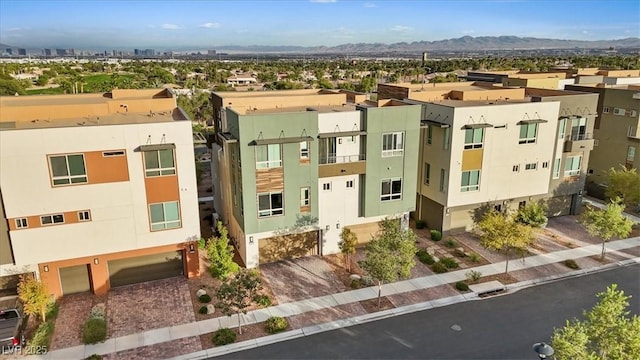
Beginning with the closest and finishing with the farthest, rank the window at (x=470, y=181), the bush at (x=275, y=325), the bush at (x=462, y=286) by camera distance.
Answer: the bush at (x=275, y=325), the bush at (x=462, y=286), the window at (x=470, y=181)

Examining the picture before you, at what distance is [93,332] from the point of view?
18.5 m

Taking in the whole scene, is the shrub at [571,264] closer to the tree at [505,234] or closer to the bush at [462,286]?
the tree at [505,234]

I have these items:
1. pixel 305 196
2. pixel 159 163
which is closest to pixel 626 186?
pixel 305 196

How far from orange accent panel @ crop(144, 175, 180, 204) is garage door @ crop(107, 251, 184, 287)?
11.4 feet

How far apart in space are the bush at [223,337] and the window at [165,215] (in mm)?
6438

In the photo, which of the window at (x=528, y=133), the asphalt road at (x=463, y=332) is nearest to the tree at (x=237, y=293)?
the asphalt road at (x=463, y=332)

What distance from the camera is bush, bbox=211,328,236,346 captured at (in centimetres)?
1858

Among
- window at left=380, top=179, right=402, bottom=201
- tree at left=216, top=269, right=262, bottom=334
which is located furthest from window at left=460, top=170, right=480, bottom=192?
tree at left=216, top=269, right=262, bottom=334

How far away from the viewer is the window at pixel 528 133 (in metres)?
29.5

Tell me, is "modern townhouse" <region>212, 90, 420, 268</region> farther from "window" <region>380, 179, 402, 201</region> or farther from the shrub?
the shrub

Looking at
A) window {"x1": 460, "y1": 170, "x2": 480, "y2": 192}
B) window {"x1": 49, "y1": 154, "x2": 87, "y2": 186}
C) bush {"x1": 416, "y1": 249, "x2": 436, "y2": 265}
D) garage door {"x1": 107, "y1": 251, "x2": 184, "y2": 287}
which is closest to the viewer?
window {"x1": 49, "y1": 154, "x2": 87, "y2": 186}

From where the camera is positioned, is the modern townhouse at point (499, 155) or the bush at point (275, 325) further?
the modern townhouse at point (499, 155)

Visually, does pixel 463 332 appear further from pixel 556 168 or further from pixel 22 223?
pixel 22 223

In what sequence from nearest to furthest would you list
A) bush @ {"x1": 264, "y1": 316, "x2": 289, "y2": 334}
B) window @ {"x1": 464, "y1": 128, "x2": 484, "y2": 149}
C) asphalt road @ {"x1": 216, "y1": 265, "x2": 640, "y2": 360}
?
asphalt road @ {"x1": 216, "y1": 265, "x2": 640, "y2": 360}
bush @ {"x1": 264, "y1": 316, "x2": 289, "y2": 334}
window @ {"x1": 464, "y1": 128, "x2": 484, "y2": 149}
